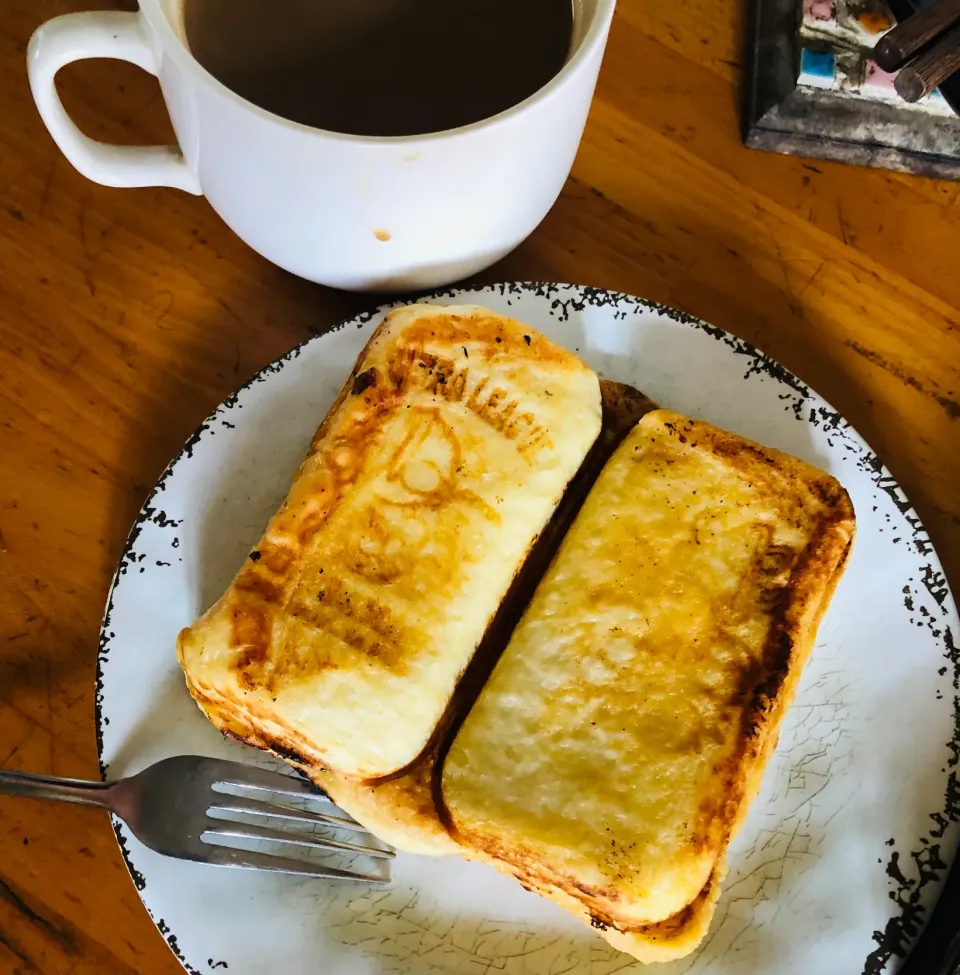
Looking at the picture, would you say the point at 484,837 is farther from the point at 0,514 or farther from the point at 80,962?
the point at 0,514

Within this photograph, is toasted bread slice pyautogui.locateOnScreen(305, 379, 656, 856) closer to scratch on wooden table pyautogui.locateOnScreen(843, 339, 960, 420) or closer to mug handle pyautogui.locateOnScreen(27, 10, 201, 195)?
scratch on wooden table pyautogui.locateOnScreen(843, 339, 960, 420)

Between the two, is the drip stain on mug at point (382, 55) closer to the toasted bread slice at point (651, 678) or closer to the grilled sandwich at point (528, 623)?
the grilled sandwich at point (528, 623)

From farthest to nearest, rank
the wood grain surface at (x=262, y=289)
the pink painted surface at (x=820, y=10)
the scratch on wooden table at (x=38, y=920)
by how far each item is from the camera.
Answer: the pink painted surface at (x=820, y=10)
the wood grain surface at (x=262, y=289)
the scratch on wooden table at (x=38, y=920)

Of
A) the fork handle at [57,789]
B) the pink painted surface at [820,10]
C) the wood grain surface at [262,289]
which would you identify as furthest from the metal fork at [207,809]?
the pink painted surface at [820,10]

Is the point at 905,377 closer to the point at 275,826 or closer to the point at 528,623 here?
the point at 528,623

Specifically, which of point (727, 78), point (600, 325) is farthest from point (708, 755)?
point (727, 78)

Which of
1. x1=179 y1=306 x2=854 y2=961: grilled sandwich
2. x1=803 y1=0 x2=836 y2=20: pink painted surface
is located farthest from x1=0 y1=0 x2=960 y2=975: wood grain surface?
x1=179 y1=306 x2=854 y2=961: grilled sandwich
